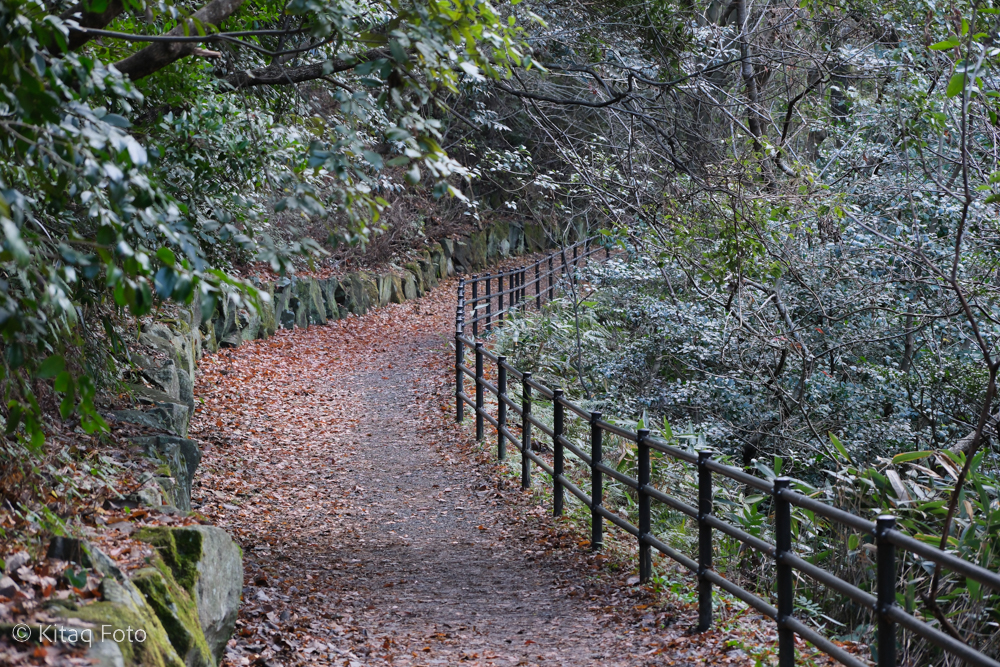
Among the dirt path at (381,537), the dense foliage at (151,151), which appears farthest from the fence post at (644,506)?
the dense foliage at (151,151)

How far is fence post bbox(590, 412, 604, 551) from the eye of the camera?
6573 millimetres

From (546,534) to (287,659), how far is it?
10.2ft

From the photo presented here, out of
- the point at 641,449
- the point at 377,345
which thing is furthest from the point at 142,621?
the point at 377,345

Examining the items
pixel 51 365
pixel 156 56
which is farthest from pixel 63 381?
pixel 156 56

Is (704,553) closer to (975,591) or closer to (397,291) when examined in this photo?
(975,591)

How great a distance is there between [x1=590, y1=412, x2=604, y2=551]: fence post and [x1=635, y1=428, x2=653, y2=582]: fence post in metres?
0.66

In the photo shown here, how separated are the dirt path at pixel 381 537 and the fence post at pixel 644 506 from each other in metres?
0.32

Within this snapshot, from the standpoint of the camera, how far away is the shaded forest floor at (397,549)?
207 inches

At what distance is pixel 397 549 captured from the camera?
24.3ft

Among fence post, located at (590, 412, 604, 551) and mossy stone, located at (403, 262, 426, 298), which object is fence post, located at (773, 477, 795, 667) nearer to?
fence post, located at (590, 412, 604, 551)

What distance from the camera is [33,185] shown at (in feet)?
12.8

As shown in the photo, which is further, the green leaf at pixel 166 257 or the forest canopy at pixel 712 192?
the forest canopy at pixel 712 192

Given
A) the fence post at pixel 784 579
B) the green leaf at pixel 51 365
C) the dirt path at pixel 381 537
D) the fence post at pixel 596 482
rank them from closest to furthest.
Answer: the green leaf at pixel 51 365 → the fence post at pixel 784 579 → the dirt path at pixel 381 537 → the fence post at pixel 596 482

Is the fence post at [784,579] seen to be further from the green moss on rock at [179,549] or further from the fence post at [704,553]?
the green moss on rock at [179,549]
